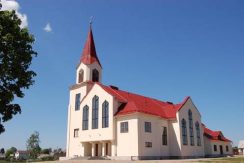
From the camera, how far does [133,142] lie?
34781mm

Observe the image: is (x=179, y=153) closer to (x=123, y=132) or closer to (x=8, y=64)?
(x=123, y=132)

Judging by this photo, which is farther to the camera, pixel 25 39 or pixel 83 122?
pixel 83 122

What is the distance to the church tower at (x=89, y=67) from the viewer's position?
4412 cm

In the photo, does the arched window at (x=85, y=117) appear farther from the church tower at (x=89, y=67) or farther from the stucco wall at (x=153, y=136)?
the stucco wall at (x=153, y=136)

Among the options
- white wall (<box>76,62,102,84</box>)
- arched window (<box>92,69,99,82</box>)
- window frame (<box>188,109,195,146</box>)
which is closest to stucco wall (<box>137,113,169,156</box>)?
window frame (<box>188,109,195,146</box>)

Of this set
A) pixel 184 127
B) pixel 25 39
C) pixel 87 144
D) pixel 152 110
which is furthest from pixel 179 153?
pixel 25 39

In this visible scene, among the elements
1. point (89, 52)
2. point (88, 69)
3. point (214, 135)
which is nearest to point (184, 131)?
point (214, 135)

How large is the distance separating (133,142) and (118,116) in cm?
417

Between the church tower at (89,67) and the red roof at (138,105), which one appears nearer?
the red roof at (138,105)

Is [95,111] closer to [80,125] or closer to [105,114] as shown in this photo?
[105,114]

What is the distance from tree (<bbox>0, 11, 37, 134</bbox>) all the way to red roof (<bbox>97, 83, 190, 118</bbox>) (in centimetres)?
1925

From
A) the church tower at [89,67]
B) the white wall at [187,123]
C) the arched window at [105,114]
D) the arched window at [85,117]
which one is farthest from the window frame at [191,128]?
the arched window at [85,117]

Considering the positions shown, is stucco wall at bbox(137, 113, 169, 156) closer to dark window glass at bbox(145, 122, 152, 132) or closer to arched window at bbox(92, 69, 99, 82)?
dark window glass at bbox(145, 122, 152, 132)

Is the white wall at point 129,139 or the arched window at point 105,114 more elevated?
the arched window at point 105,114
